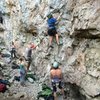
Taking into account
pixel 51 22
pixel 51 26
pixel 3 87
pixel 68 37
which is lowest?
pixel 3 87

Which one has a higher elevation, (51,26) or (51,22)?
(51,22)

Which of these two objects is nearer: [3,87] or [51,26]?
[51,26]

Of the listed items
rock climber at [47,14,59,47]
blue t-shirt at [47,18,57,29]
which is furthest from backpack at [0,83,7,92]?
blue t-shirt at [47,18,57,29]

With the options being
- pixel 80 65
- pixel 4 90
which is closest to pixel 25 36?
pixel 4 90

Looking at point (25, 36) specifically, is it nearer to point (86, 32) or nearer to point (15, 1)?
point (15, 1)

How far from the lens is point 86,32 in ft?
42.8

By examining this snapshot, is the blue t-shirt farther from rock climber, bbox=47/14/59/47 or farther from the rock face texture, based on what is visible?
the rock face texture

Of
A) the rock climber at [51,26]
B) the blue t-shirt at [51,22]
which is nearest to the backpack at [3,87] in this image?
the rock climber at [51,26]

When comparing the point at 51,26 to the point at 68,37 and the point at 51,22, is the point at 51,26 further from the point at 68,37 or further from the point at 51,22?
the point at 68,37

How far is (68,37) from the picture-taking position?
50.0ft

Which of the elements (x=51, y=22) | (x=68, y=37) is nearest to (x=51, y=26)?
(x=51, y=22)

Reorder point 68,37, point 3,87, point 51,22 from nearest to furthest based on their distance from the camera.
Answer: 1. point 68,37
2. point 51,22
3. point 3,87

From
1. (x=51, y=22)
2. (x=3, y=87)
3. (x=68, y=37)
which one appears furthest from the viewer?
(x=3, y=87)

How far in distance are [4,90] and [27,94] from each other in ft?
4.78
